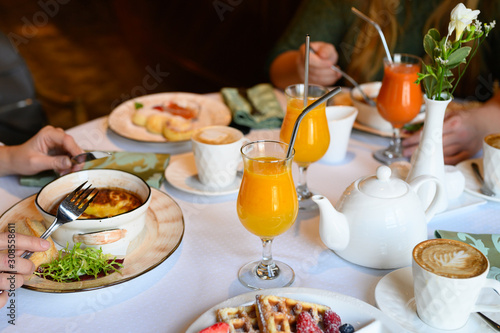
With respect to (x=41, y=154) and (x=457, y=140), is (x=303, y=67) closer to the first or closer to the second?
(x=457, y=140)

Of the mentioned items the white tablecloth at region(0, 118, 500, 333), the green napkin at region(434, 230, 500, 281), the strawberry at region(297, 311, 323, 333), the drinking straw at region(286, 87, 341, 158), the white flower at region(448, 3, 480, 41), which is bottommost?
the white tablecloth at region(0, 118, 500, 333)

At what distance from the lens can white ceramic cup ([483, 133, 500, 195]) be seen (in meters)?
1.16

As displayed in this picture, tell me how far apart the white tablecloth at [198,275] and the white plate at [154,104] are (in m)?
0.33

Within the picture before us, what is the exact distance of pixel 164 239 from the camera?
40.0 inches

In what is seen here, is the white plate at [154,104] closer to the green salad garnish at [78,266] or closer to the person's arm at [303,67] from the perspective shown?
the person's arm at [303,67]

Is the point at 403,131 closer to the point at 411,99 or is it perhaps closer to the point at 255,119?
the point at 411,99

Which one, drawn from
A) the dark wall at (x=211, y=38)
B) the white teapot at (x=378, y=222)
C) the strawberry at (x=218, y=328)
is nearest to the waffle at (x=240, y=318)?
the strawberry at (x=218, y=328)

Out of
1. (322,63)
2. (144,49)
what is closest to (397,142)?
(322,63)

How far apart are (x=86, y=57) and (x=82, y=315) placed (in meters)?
4.92

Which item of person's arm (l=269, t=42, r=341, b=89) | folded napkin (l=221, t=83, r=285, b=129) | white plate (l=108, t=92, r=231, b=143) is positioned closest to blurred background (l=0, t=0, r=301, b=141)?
white plate (l=108, t=92, r=231, b=143)

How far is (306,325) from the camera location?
74 cm

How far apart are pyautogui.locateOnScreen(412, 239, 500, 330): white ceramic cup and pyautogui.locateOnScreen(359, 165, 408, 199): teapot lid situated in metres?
0.14

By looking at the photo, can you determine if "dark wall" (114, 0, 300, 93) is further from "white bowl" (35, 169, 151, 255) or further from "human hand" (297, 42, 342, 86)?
"white bowl" (35, 169, 151, 255)

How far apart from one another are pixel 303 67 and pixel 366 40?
41cm
